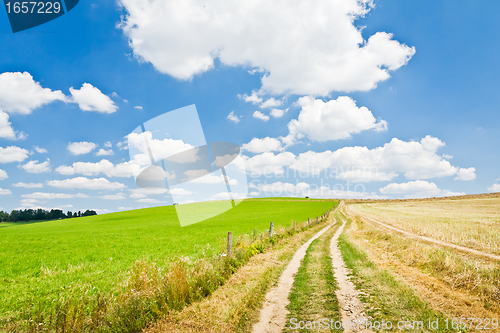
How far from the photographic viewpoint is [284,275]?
32.2ft

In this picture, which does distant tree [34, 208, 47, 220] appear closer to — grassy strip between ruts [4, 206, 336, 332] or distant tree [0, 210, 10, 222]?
distant tree [0, 210, 10, 222]

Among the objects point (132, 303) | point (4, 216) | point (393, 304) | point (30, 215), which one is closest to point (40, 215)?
point (30, 215)

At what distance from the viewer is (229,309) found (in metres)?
6.25

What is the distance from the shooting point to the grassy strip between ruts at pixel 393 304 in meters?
5.38

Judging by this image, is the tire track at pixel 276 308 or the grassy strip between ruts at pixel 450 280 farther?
the grassy strip between ruts at pixel 450 280

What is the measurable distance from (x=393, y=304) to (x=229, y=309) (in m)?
4.42

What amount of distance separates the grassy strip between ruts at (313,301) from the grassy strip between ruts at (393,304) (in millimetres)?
914

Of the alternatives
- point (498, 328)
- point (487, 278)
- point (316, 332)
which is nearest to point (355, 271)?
point (487, 278)

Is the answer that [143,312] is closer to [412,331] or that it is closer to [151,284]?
[151,284]

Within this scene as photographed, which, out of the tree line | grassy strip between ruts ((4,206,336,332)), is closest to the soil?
grassy strip between ruts ((4,206,336,332))

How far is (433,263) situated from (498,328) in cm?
480

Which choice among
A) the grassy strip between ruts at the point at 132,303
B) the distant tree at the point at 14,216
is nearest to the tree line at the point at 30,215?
the distant tree at the point at 14,216

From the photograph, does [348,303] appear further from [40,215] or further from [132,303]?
[40,215]

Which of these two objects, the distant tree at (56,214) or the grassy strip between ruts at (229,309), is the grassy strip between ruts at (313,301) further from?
the distant tree at (56,214)
